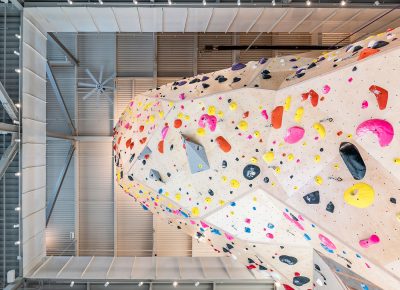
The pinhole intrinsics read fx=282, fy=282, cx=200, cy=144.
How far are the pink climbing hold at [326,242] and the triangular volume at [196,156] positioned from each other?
76.7 inches

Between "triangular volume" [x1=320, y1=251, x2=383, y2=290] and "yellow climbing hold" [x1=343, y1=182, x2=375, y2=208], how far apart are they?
3.38 ft

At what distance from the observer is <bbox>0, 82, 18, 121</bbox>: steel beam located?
25.2 feet

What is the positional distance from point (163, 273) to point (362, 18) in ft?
34.5

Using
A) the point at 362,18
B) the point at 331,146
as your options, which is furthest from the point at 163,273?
the point at 362,18

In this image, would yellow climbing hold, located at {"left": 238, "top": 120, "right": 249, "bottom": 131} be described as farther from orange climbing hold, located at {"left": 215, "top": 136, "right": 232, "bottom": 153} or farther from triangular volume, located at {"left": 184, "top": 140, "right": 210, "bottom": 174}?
triangular volume, located at {"left": 184, "top": 140, "right": 210, "bottom": 174}

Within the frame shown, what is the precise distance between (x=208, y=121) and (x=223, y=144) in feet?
1.64

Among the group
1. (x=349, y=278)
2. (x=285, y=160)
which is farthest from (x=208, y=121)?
(x=349, y=278)

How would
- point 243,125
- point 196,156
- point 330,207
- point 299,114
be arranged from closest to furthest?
point 330,207 → point 299,114 → point 243,125 → point 196,156

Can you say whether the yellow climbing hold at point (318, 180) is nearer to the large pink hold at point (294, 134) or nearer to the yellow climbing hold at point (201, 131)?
the large pink hold at point (294, 134)

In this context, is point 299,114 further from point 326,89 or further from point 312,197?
point 312,197

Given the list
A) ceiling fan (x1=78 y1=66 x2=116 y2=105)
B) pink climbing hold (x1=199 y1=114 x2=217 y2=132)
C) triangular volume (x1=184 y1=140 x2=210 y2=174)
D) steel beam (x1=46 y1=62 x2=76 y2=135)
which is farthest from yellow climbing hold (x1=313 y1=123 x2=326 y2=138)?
steel beam (x1=46 y1=62 x2=76 y2=135)

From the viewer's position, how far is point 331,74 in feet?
11.4

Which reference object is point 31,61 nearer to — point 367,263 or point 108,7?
point 108,7

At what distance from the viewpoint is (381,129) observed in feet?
9.45
